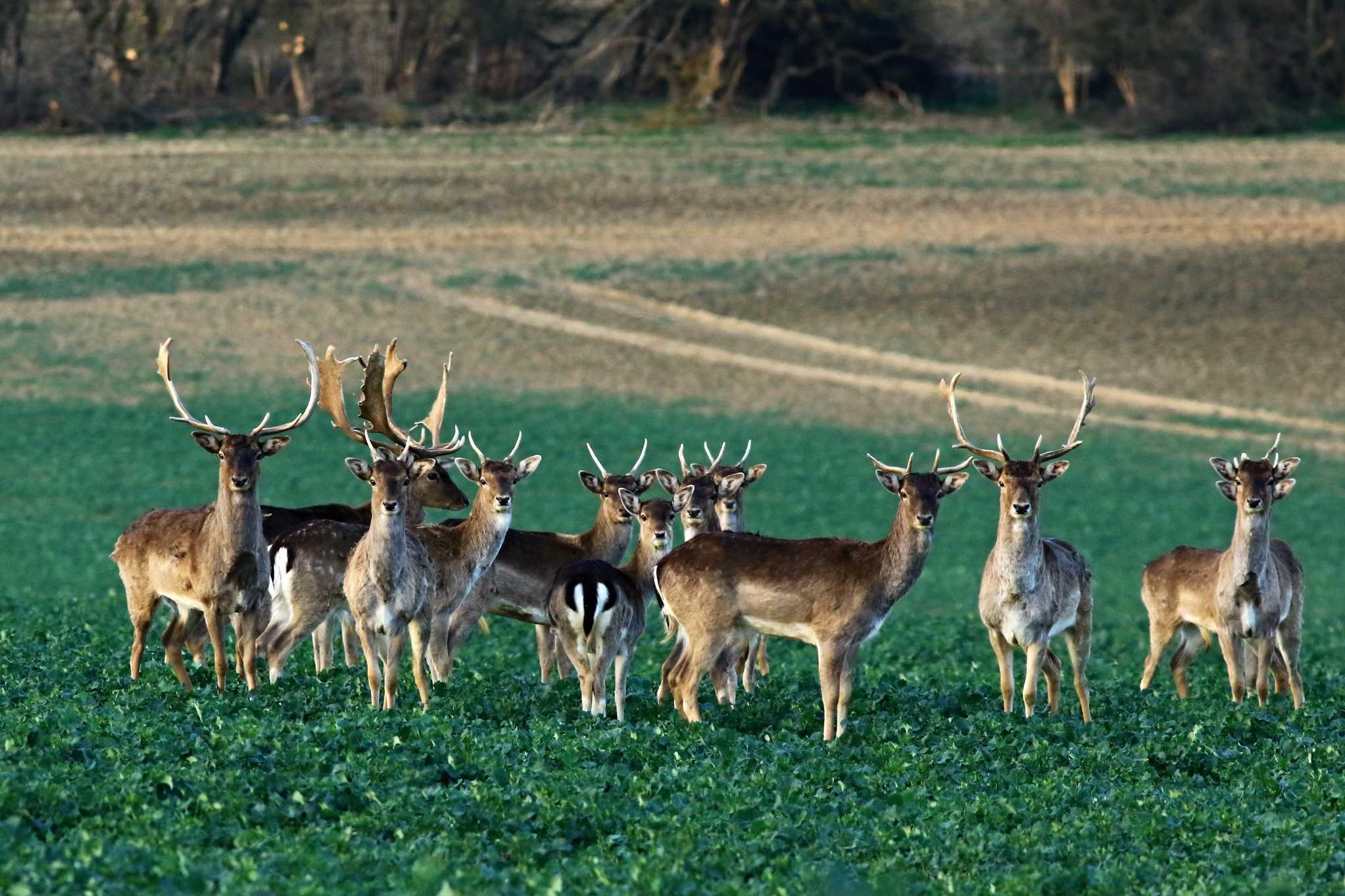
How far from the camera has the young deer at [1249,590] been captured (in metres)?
14.5

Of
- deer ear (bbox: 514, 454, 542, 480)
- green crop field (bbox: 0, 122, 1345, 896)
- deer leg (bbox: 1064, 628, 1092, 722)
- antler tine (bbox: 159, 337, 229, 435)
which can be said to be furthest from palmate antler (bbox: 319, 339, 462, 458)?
deer leg (bbox: 1064, 628, 1092, 722)

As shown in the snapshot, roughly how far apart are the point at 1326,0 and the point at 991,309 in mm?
21870

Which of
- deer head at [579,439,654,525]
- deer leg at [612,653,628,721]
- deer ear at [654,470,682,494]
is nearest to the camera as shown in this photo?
deer leg at [612,653,628,721]

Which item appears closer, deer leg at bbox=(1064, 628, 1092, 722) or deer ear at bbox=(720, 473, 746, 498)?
deer leg at bbox=(1064, 628, 1092, 722)

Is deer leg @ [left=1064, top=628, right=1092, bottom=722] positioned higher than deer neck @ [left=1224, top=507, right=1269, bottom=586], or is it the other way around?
deer neck @ [left=1224, top=507, right=1269, bottom=586]

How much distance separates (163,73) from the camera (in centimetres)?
5738

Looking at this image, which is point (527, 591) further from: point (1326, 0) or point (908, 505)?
point (1326, 0)

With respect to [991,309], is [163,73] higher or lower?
higher

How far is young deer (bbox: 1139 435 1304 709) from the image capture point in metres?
14.5

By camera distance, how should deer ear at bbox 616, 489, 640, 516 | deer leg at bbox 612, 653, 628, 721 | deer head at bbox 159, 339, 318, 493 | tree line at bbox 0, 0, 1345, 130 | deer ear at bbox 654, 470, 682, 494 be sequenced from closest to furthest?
deer leg at bbox 612, 653, 628, 721 → deer head at bbox 159, 339, 318, 493 → deer ear at bbox 616, 489, 640, 516 → deer ear at bbox 654, 470, 682, 494 → tree line at bbox 0, 0, 1345, 130

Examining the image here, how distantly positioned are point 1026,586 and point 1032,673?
1.80 ft

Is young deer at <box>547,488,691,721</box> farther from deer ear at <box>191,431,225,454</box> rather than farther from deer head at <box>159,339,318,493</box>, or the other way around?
deer ear at <box>191,431,225,454</box>

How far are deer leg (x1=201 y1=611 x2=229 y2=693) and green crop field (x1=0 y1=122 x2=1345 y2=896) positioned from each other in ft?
1.08

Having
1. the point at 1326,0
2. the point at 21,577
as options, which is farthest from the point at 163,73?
the point at 21,577
